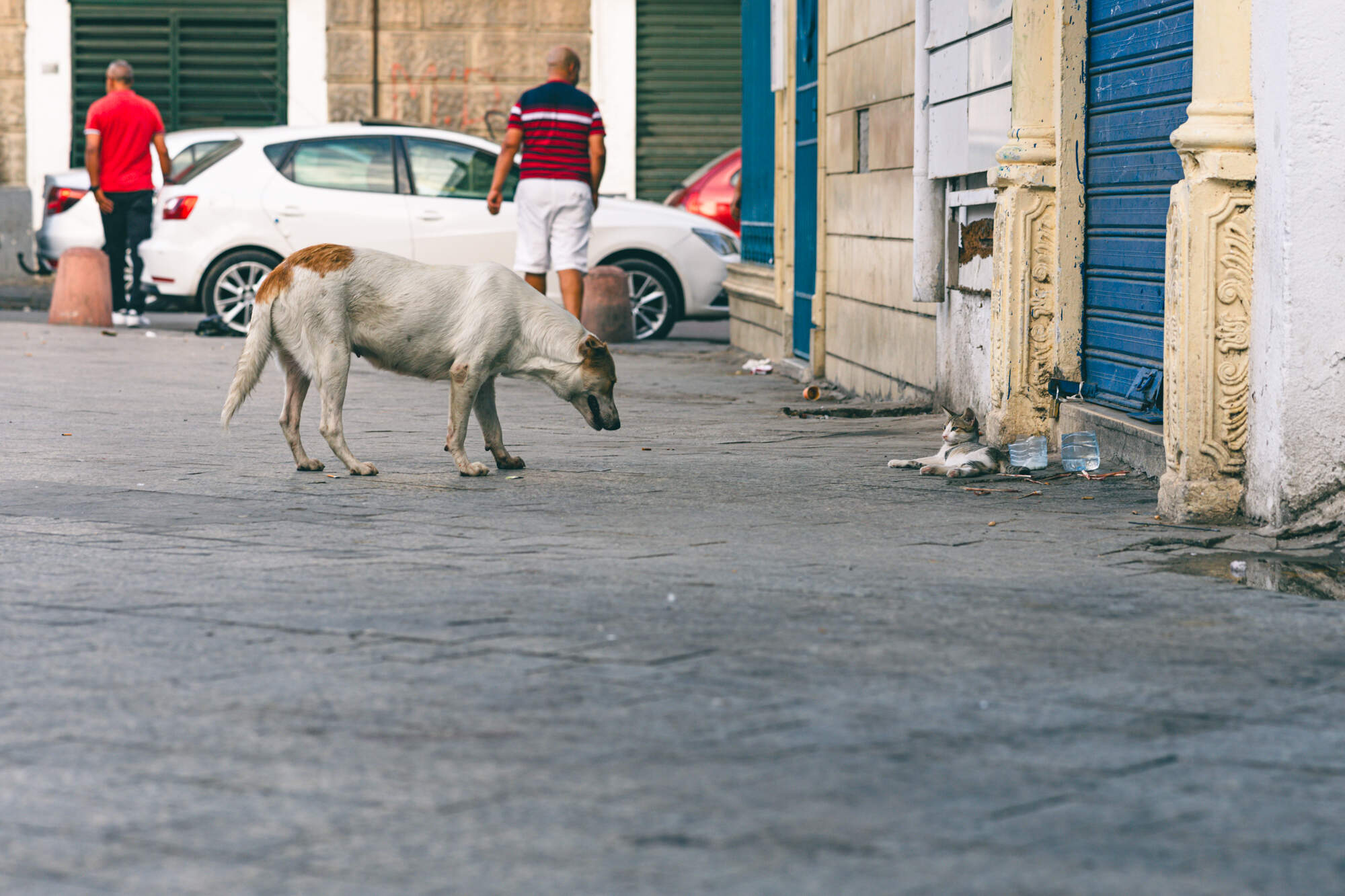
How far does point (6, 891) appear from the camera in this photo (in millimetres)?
2771

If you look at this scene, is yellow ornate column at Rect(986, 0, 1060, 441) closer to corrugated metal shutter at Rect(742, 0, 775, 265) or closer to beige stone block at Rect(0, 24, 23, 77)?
corrugated metal shutter at Rect(742, 0, 775, 265)

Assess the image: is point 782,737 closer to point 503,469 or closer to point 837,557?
point 837,557

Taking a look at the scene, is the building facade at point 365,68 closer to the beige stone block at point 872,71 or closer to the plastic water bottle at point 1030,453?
the beige stone block at point 872,71

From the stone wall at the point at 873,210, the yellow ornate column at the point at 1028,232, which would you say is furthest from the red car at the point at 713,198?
the yellow ornate column at the point at 1028,232

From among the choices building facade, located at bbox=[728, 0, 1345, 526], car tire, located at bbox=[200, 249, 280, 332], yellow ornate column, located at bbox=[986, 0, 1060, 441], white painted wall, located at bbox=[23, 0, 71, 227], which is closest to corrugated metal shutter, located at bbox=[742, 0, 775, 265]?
building facade, located at bbox=[728, 0, 1345, 526]

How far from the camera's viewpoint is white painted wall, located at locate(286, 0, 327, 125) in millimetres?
22688

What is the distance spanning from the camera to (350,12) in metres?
22.5

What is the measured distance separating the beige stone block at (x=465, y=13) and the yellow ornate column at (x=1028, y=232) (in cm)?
1476

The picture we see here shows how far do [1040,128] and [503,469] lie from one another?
2.71m

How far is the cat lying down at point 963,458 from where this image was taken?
755cm

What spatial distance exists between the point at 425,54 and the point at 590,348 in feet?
50.9

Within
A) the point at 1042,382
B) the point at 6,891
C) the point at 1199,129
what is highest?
the point at 1199,129

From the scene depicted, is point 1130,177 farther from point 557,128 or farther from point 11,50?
point 11,50

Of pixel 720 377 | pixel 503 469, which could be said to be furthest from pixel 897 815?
pixel 720 377
